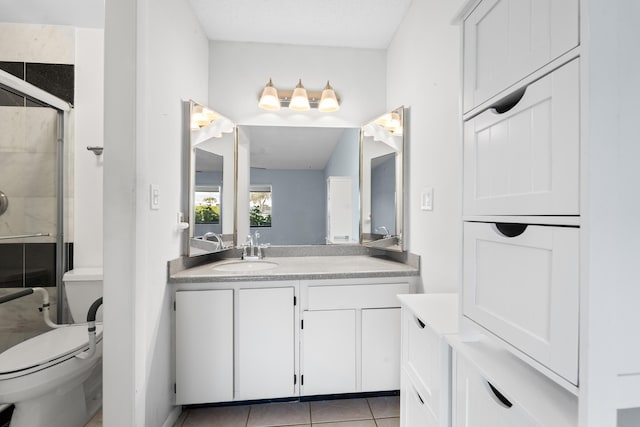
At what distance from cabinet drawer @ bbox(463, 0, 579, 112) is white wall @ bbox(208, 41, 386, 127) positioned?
144cm

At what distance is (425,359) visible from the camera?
3.50 ft

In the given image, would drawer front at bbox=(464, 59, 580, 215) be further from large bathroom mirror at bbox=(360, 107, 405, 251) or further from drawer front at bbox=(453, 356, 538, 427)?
large bathroom mirror at bbox=(360, 107, 405, 251)

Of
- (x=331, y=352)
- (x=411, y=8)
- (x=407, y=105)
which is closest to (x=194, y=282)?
(x=331, y=352)

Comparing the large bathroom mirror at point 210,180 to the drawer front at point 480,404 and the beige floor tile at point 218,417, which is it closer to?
the beige floor tile at point 218,417

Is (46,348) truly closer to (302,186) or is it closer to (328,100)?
(302,186)

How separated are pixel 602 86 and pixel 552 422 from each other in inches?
24.7

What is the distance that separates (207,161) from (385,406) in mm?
1968

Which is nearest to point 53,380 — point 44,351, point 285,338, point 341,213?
point 44,351

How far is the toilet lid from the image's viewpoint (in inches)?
53.4

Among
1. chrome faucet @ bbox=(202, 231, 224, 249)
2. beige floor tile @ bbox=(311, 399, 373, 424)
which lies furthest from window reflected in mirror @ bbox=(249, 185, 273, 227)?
beige floor tile @ bbox=(311, 399, 373, 424)

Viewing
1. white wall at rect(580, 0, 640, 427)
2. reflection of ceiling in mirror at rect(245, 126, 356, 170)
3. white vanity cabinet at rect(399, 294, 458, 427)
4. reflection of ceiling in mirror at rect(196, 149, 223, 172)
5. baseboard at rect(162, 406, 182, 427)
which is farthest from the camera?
reflection of ceiling in mirror at rect(245, 126, 356, 170)

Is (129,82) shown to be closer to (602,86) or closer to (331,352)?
(602,86)

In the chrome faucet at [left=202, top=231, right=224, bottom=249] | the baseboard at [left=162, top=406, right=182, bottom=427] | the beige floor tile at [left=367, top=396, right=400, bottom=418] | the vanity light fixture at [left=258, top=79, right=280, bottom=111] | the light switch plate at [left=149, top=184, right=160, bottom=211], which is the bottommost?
the beige floor tile at [left=367, top=396, right=400, bottom=418]

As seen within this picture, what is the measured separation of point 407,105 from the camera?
1936 mm
